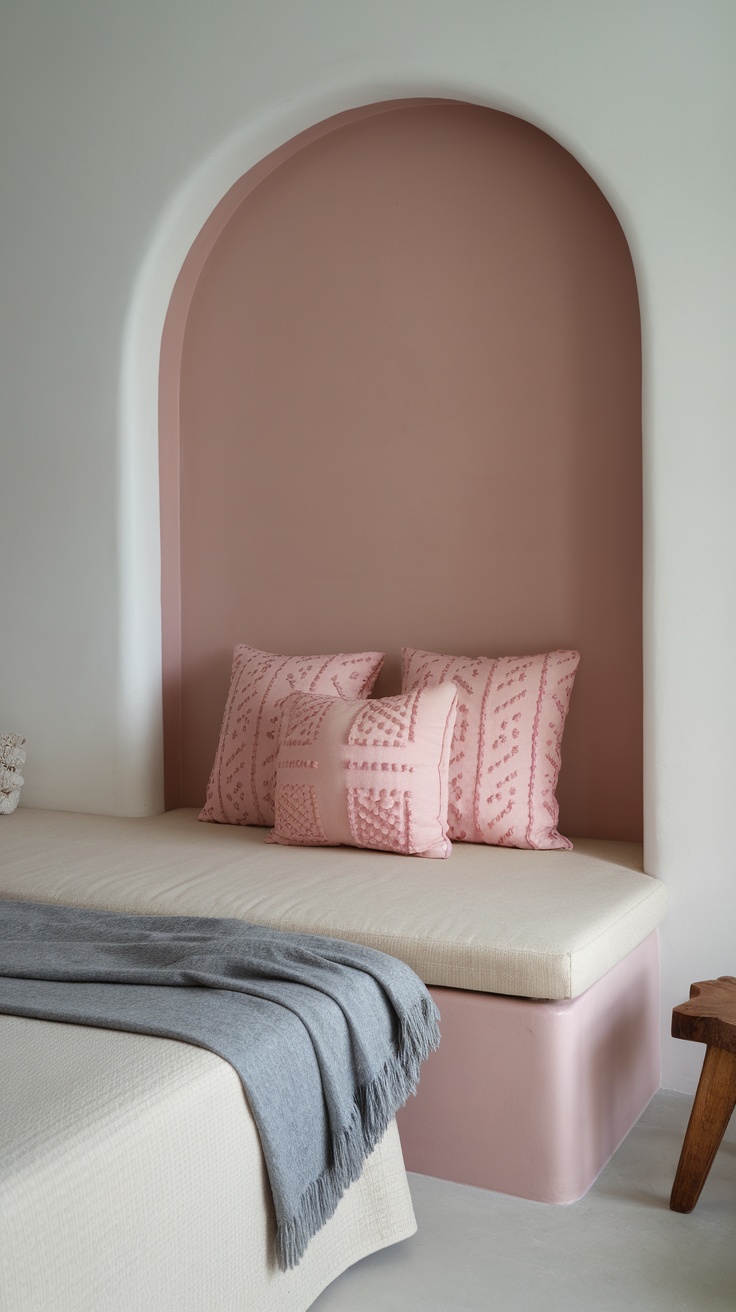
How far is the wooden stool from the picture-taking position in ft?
6.61

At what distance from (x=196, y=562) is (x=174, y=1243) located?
2.49m

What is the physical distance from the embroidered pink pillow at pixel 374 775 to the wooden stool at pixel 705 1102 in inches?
32.6

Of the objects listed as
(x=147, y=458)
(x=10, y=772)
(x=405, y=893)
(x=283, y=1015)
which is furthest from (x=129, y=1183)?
(x=147, y=458)

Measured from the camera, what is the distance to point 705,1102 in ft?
6.70

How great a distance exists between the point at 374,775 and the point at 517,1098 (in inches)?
33.7

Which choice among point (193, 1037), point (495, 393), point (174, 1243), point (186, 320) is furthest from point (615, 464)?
point (174, 1243)

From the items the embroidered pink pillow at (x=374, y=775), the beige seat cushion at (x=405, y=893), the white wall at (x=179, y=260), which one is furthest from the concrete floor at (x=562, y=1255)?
the embroidered pink pillow at (x=374, y=775)

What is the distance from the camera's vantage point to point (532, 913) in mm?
2227

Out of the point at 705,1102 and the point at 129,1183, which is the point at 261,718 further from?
the point at 129,1183

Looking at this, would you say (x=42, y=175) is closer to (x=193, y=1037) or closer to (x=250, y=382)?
(x=250, y=382)

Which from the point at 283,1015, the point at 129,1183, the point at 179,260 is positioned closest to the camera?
the point at 129,1183

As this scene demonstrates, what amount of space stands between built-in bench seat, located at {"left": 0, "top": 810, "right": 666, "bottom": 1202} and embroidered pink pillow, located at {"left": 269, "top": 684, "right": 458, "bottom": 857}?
0.21ft

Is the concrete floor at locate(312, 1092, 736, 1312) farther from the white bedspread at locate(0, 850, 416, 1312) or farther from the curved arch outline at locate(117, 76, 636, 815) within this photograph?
the curved arch outline at locate(117, 76, 636, 815)

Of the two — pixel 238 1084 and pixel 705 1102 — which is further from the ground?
Result: pixel 238 1084
